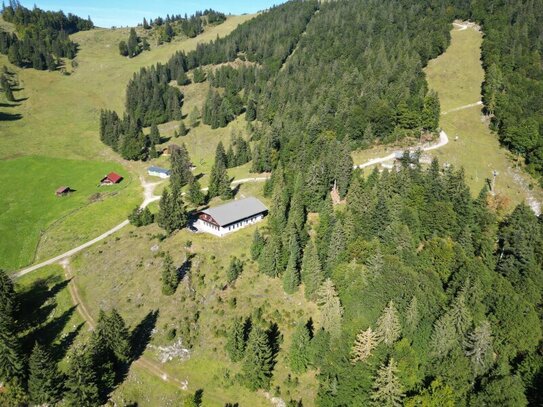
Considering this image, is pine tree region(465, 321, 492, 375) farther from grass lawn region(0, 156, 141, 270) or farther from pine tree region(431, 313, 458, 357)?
grass lawn region(0, 156, 141, 270)

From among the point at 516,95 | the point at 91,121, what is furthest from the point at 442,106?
the point at 91,121

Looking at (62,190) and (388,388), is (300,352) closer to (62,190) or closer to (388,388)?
(388,388)

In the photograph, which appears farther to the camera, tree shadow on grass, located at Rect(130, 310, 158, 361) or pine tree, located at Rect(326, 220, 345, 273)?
pine tree, located at Rect(326, 220, 345, 273)

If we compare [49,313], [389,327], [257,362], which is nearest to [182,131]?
[49,313]

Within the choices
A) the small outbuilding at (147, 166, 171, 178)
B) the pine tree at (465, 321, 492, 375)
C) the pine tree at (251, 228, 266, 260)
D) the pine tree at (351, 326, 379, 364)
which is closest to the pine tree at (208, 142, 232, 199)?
the pine tree at (251, 228, 266, 260)

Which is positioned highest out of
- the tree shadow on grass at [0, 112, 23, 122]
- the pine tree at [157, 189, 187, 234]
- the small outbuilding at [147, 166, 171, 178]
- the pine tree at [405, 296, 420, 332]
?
the tree shadow on grass at [0, 112, 23, 122]

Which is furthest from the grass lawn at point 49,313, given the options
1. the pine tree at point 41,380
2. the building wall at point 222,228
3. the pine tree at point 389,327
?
the pine tree at point 389,327

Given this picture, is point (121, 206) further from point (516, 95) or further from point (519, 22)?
point (519, 22)
